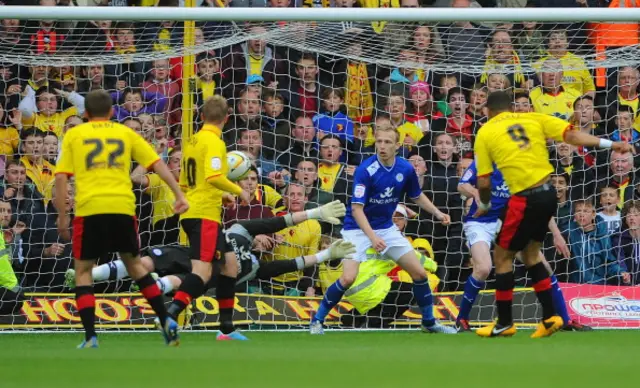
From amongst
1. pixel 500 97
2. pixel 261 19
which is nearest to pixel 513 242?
pixel 500 97

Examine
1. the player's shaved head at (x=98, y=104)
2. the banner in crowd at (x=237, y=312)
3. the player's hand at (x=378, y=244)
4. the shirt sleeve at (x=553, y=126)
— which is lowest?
the banner in crowd at (x=237, y=312)

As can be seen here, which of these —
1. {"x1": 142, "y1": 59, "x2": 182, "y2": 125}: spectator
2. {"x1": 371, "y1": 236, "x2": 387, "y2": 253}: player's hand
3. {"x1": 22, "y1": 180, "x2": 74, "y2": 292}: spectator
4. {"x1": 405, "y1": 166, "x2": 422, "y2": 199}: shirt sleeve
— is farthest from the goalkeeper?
{"x1": 142, "y1": 59, "x2": 182, "y2": 125}: spectator

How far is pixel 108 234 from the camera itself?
8836mm

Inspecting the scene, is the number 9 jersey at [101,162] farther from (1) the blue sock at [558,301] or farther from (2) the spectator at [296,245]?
(1) the blue sock at [558,301]

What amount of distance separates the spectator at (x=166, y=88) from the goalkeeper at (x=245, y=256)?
1.70m

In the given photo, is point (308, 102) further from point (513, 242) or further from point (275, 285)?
point (513, 242)

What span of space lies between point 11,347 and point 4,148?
159 inches

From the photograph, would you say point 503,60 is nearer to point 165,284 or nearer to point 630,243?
point 630,243

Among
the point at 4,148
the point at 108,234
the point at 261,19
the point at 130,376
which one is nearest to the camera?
the point at 130,376

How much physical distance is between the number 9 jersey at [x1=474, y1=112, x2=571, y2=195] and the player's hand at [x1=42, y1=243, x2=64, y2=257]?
4827mm

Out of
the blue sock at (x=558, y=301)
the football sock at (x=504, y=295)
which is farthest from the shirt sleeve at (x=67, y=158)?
the blue sock at (x=558, y=301)

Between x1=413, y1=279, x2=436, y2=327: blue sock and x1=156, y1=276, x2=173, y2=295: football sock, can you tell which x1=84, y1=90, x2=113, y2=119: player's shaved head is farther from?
x1=413, y1=279, x2=436, y2=327: blue sock

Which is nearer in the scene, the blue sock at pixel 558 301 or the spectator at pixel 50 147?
the blue sock at pixel 558 301

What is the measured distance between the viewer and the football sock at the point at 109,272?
11.7 meters
